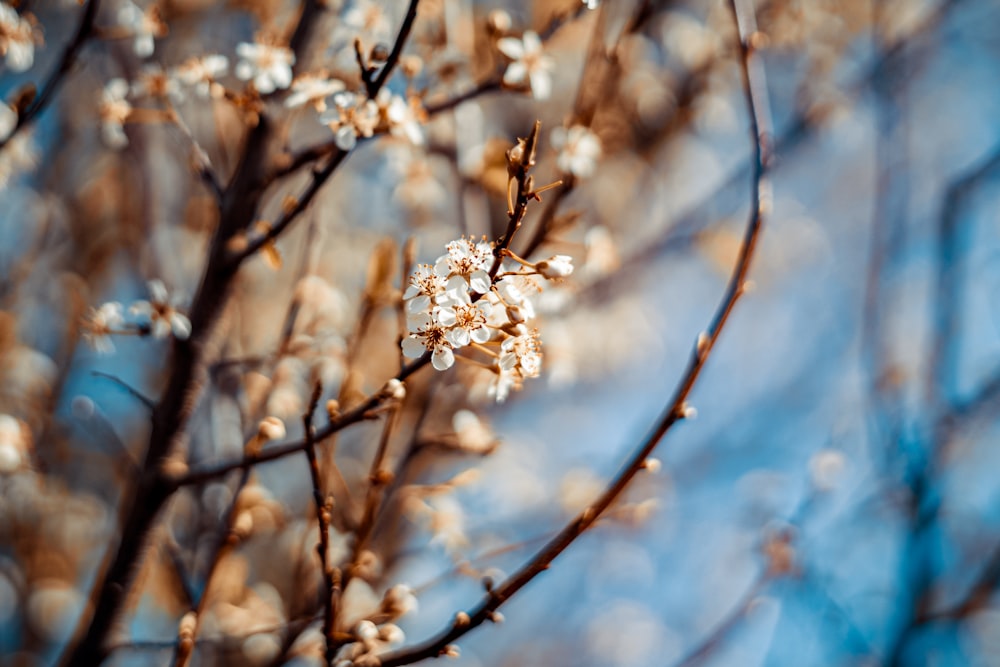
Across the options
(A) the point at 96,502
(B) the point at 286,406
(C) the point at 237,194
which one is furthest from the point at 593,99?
(A) the point at 96,502

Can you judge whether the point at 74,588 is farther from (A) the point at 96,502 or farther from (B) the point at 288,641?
(B) the point at 288,641

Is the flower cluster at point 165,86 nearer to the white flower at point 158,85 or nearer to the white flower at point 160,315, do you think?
the white flower at point 158,85

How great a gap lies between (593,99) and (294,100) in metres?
0.83

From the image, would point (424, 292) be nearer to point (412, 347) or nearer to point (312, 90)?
point (412, 347)

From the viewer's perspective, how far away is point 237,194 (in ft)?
5.13

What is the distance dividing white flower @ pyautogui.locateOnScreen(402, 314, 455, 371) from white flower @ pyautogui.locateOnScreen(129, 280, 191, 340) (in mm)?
722

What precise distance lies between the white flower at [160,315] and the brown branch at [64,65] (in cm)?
41

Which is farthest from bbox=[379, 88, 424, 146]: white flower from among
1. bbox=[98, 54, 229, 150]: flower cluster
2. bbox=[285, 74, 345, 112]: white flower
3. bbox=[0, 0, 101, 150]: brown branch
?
bbox=[0, 0, 101, 150]: brown branch

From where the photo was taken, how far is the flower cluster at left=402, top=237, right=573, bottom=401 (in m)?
1.00

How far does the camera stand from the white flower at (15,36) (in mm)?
1570

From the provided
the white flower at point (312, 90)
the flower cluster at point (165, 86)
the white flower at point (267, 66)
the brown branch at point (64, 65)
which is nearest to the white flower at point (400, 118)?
the white flower at point (312, 90)

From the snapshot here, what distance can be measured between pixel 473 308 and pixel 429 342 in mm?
99

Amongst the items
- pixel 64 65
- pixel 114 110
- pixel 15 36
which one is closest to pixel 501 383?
pixel 64 65

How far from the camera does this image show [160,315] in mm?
1536
